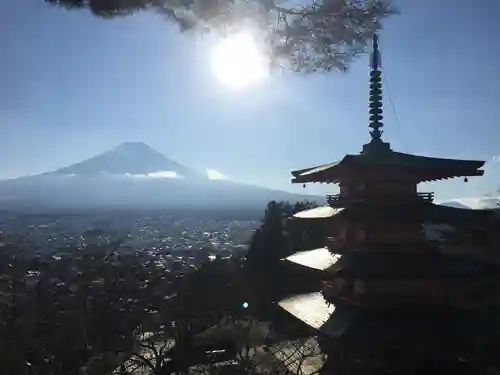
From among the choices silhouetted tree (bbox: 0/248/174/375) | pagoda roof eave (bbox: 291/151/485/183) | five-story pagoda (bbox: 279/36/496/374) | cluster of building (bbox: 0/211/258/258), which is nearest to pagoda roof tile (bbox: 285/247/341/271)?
five-story pagoda (bbox: 279/36/496/374)

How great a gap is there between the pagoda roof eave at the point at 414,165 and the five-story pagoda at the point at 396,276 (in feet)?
0.04

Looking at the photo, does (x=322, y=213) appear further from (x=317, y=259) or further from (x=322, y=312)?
(x=322, y=312)

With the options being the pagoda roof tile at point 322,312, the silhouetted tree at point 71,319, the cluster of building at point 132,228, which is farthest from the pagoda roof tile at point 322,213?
the cluster of building at point 132,228

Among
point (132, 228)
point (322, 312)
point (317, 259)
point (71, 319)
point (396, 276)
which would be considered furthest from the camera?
point (132, 228)

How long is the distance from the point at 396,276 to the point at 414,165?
4.89 feet

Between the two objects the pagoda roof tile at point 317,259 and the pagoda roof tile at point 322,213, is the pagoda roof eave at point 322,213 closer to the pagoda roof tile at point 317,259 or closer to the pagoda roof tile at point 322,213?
the pagoda roof tile at point 322,213

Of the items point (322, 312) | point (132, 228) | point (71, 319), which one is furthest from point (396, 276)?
point (132, 228)

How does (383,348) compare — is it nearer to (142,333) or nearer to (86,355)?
(86,355)

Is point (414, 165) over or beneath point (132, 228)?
over

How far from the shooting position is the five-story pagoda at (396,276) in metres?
5.89

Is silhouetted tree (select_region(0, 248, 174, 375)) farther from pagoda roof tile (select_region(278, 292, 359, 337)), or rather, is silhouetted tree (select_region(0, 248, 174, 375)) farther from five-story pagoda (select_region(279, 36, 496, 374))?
five-story pagoda (select_region(279, 36, 496, 374))

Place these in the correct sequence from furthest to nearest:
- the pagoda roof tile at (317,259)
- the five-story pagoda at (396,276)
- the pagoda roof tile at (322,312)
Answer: the pagoda roof tile at (317,259), the pagoda roof tile at (322,312), the five-story pagoda at (396,276)

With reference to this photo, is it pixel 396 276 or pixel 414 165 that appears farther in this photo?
pixel 414 165

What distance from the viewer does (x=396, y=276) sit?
6.09m
